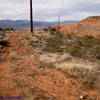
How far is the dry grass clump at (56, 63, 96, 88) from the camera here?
5614mm

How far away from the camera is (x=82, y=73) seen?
632 cm

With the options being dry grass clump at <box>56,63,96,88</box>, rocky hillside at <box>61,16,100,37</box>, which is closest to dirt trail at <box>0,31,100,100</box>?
dry grass clump at <box>56,63,96,88</box>

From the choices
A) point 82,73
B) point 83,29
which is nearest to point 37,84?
point 82,73

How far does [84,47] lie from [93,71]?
5337 millimetres

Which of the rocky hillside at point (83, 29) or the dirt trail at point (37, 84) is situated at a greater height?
the rocky hillside at point (83, 29)

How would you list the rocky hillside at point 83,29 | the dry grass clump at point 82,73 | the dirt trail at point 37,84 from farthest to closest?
1. the rocky hillside at point 83,29
2. the dry grass clump at point 82,73
3. the dirt trail at point 37,84

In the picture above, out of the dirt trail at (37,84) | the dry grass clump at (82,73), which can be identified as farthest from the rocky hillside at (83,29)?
the dirt trail at (37,84)

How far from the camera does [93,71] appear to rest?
256 inches

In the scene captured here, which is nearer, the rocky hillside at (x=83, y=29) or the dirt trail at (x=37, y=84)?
the dirt trail at (x=37, y=84)

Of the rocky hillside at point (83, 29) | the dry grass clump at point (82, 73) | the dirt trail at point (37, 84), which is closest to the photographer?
the dirt trail at point (37, 84)

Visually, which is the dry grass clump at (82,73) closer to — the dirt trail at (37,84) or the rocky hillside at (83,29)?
the dirt trail at (37,84)

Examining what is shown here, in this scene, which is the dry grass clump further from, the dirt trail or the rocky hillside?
the rocky hillside

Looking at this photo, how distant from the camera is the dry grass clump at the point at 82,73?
5.61 m

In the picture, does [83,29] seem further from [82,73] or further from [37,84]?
[37,84]
